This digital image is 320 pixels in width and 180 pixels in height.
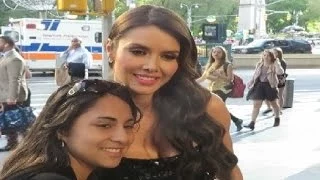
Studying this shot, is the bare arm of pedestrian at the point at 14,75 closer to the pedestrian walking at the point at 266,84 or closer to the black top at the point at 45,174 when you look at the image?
the pedestrian walking at the point at 266,84

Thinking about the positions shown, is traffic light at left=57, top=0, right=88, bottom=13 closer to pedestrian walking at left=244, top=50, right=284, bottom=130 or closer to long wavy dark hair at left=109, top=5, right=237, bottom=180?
pedestrian walking at left=244, top=50, right=284, bottom=130

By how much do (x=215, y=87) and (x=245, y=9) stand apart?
46.3 m

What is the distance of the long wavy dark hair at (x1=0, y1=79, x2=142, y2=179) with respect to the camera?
1646mm

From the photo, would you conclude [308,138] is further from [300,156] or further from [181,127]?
[181,127]

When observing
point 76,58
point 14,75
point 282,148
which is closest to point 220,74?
point 282,148

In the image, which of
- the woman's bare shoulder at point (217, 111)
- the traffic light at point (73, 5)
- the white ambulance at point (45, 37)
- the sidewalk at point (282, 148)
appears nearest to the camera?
the woman's bare shoulder at point (217, 111)

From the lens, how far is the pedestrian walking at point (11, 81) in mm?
8547

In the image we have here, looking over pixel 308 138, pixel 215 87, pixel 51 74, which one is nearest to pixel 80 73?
pixel 215 87

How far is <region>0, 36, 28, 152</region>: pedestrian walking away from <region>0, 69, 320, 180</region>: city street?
0.62m

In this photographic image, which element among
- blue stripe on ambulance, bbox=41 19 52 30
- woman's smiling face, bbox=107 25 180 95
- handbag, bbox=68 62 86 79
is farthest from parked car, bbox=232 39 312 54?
woman's smiling face, bbox=107 25 180 95

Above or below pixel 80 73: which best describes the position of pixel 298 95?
below

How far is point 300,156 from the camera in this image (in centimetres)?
838

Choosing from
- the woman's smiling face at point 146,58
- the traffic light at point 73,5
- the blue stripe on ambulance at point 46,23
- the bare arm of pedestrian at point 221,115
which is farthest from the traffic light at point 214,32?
the woman's smiling face at point 146,58

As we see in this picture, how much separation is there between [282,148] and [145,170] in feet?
23.5
